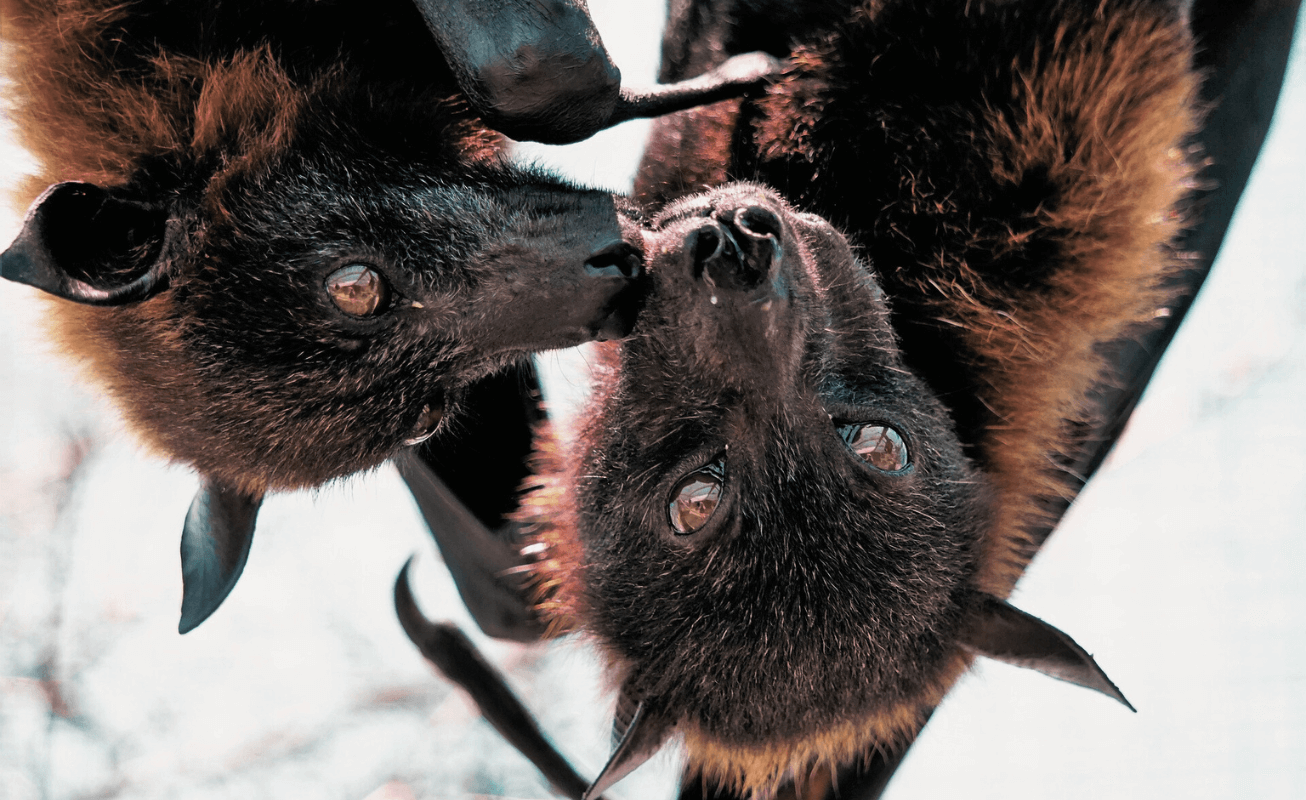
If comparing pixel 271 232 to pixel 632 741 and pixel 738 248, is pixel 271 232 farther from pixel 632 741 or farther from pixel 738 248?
pixel 632 741

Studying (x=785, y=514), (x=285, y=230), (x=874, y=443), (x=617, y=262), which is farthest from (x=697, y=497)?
(x=285, y=230)

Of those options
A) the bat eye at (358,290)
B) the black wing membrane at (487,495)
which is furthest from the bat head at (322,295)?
the black wing membrane at (487,495)

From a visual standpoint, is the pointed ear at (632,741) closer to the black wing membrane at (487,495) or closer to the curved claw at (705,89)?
the black wing membrane at (487,495)

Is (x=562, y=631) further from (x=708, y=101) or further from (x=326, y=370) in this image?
(x=708, y=101)

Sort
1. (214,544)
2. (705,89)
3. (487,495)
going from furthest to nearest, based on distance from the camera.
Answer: (487,495) → (705,89) → (214,544)

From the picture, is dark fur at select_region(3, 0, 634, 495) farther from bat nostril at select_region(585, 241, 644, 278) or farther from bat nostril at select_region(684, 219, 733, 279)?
bat nostril at select_region(684, 219, 733, 279)
